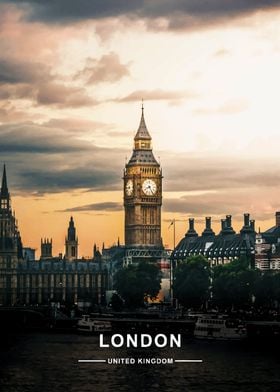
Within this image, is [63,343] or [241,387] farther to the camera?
[63,343]

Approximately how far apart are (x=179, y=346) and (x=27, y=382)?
3961cm

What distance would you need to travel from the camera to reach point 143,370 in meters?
159

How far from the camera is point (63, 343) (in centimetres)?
19750

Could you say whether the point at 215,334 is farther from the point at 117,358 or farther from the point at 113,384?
the point at 113,384

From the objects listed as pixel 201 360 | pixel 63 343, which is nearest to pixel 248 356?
pixel 201 360

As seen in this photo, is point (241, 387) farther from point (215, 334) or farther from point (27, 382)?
point (215, 334)

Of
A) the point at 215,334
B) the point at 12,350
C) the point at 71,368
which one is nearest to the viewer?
the point at 71,368

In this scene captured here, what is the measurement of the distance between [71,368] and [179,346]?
90.1ft

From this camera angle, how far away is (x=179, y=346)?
187 m

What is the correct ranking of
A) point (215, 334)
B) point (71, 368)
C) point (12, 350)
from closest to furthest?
point (71, 368) → point (12, 350) → point (215, 334)

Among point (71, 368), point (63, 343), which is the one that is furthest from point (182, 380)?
point (63, 343)

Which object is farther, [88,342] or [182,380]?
[88,342]

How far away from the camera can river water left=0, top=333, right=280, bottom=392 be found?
146 m

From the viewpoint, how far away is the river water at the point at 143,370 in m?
146
